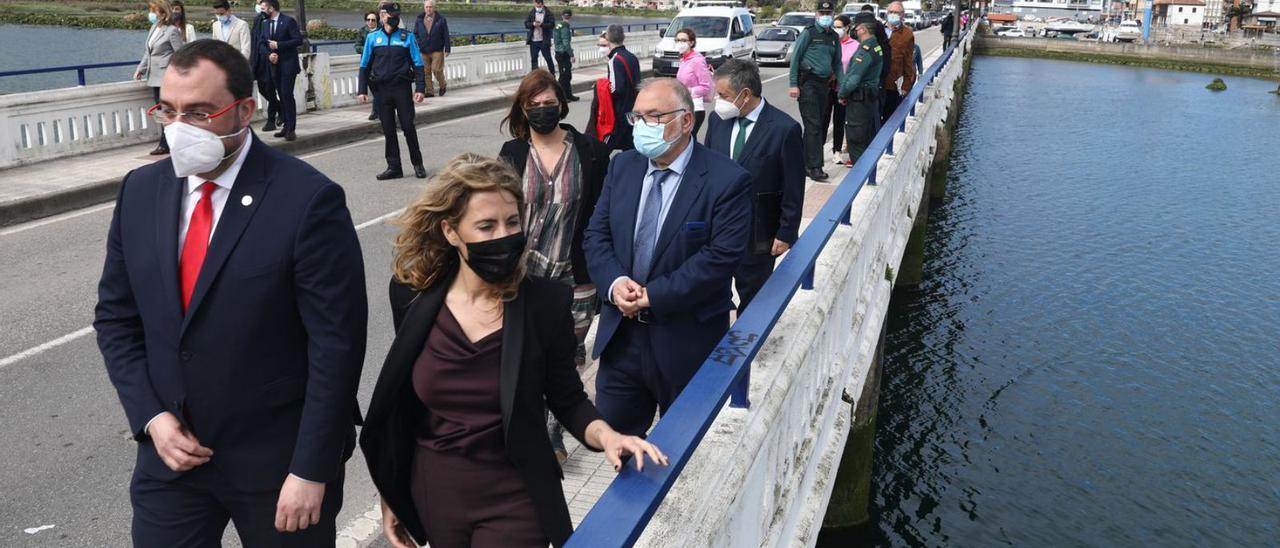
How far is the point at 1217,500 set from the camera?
10.6 meters

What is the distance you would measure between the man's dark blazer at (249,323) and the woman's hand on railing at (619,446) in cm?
65

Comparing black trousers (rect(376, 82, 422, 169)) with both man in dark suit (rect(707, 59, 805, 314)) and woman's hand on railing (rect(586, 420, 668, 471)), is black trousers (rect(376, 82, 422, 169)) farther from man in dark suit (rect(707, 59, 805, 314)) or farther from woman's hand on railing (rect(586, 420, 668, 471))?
woman's hand on railing (rect(586, 420, 668, 471))

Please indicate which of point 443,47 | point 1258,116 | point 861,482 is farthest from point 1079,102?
point 861,482

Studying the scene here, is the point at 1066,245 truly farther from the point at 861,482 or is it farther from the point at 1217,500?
the point at 861,482

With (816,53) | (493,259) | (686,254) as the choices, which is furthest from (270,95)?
(493,259)

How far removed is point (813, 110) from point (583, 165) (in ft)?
25.5

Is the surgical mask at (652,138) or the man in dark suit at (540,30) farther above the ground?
the man in dark suit at (540,30)

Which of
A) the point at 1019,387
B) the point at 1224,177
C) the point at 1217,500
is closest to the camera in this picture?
the point at 1217,500

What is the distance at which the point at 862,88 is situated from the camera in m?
12.5

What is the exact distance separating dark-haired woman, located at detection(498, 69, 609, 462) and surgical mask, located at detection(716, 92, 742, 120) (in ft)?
3.45

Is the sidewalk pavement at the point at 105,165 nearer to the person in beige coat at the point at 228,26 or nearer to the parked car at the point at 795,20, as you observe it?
the person in beige coat at the point at 228,26

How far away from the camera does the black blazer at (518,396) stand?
2.92 meters

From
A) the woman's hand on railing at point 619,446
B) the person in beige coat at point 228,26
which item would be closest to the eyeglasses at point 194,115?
the woman's hand on railing at point 619,446

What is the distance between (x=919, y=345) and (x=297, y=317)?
39.7 ft
